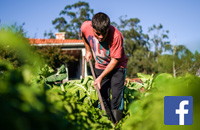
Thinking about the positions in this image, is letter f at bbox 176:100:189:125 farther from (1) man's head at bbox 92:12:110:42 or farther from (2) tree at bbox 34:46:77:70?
(2) tree at bbox 34:46:77:70

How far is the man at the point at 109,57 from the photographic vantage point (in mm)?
2617

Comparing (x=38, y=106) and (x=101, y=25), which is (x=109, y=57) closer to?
(x=101, y=25)

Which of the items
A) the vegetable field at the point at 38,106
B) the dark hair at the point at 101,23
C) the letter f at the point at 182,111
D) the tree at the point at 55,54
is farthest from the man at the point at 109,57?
the tree at the point at 55,54

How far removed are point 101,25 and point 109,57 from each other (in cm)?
62

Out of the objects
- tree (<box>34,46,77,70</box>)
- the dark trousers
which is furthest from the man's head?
tree (<box>34,46,77,70</box>)

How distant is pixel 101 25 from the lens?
8.29ft

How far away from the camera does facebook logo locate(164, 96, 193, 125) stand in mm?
1050

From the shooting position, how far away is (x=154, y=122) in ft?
3.22

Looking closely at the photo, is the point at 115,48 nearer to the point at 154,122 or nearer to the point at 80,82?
the point at 80,82

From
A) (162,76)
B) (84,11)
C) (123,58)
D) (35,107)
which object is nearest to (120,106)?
(123,58)

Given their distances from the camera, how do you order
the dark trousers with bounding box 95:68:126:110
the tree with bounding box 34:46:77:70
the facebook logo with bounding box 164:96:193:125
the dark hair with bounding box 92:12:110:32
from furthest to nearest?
the tree with bounding box 34:46:77:70 < the dark trousers with bounding box 95:68:126:110 < the dark hair with bounding box 92:12:110:32 < the facebook logo with bounding box 164:96:193:125

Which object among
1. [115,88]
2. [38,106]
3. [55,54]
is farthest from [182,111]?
[55,54]

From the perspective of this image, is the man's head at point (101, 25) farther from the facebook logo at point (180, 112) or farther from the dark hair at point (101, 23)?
the facebook logo at point (180, 112)

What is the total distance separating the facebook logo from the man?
1.51 meters
